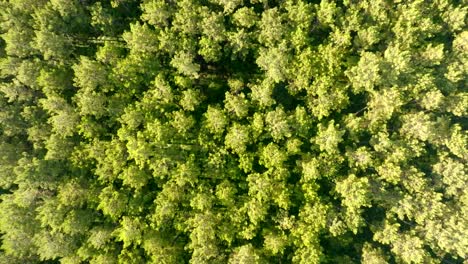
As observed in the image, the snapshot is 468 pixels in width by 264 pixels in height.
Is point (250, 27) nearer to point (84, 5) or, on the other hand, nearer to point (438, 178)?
point (84, 5)

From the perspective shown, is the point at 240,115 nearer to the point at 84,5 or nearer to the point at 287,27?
the point at 287,27

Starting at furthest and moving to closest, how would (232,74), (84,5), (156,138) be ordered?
(232,74), (84,5), (156,138)

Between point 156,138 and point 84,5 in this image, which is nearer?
point 156,138

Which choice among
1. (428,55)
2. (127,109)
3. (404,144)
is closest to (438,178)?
(404,144)

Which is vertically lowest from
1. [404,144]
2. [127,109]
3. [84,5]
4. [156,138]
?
[404,144]

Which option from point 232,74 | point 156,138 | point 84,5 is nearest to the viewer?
point 156,138

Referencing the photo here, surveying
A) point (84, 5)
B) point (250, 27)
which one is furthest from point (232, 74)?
point (84, 5)

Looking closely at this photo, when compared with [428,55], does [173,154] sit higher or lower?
lower
